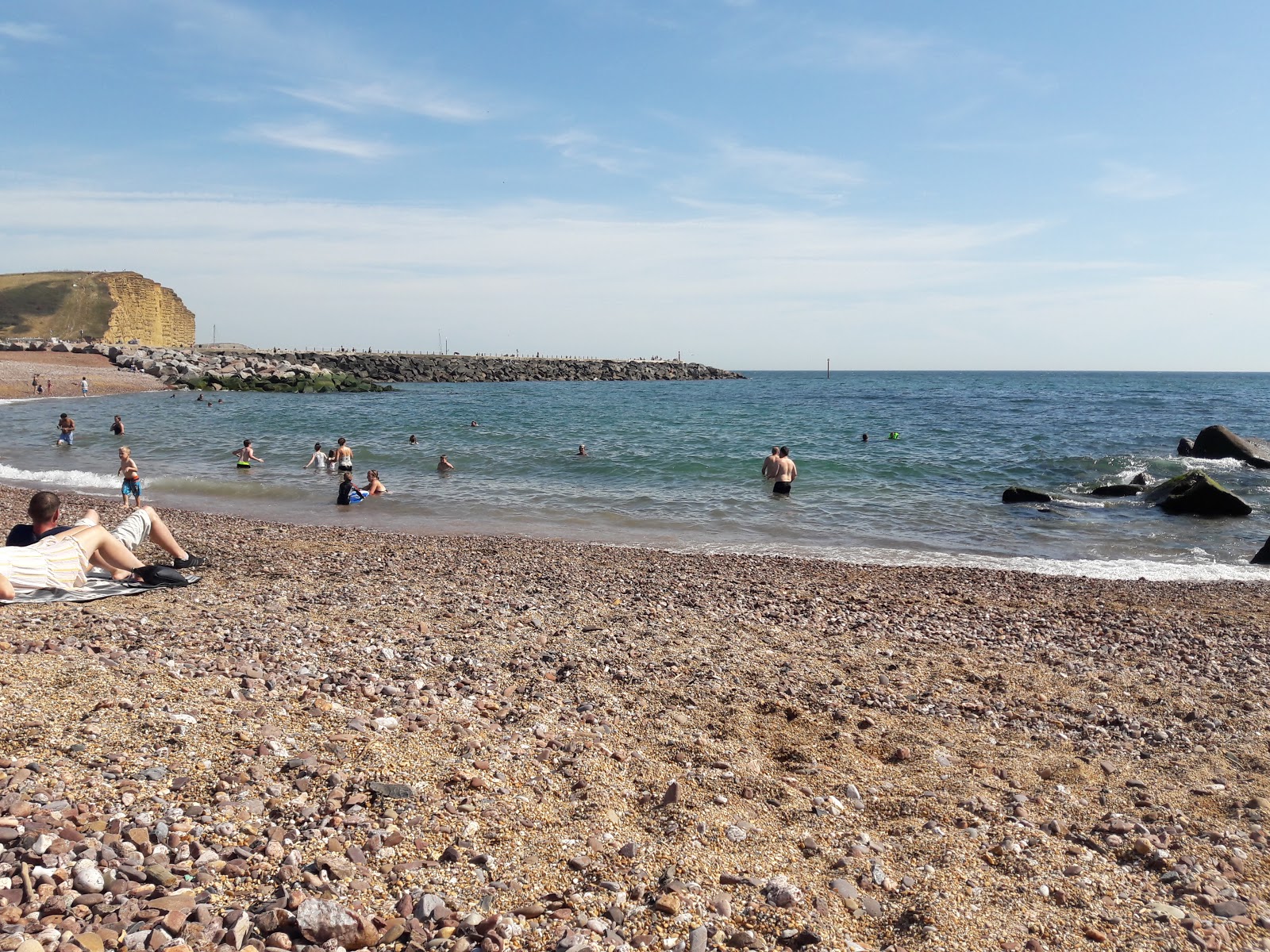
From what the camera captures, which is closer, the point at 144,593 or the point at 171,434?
the point at 144,593

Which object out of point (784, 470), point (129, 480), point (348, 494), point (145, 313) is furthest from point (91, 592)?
point (145, 313)

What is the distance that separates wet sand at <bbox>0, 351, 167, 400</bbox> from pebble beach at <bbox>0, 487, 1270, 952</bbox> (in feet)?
173

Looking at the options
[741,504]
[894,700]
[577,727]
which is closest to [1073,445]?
[741,504]

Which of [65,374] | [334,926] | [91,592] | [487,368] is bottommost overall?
[334,926]

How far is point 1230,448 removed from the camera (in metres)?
28.2

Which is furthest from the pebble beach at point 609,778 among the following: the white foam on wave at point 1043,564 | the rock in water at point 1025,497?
the rock in water at point 1025,497

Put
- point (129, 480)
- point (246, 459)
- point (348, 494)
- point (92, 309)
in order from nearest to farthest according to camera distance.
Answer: point (129, 480) → point (348, 494) → point (246, 459) → point (92, 309)

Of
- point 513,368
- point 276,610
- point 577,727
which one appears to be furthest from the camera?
point 513,368

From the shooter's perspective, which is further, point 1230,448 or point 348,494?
point 1230,448

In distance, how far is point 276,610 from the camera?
780cm

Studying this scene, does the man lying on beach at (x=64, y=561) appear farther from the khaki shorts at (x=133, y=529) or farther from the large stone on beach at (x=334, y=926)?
the large stone on beach at (x=334, y=926)

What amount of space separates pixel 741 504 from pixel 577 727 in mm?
13552

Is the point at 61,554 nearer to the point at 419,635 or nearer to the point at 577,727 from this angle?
the point at 419,635

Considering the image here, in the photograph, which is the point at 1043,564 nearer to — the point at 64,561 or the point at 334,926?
the point at 334,926
